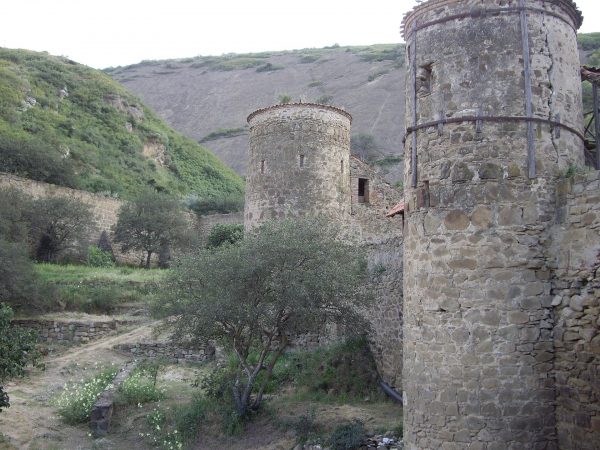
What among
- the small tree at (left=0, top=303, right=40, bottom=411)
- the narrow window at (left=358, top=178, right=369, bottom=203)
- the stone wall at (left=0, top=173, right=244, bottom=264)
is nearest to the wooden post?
the small tree at (left=0, top=303, right=40, bottom=411)

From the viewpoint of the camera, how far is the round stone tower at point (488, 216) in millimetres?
7336

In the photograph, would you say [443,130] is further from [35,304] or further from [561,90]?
[35,304]

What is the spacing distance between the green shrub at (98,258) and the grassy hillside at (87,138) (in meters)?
5.54

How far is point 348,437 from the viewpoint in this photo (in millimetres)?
10406

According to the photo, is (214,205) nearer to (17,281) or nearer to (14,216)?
(14,216)

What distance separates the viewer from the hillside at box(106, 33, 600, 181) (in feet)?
219

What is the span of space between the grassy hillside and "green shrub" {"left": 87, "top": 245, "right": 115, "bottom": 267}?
5536 mm

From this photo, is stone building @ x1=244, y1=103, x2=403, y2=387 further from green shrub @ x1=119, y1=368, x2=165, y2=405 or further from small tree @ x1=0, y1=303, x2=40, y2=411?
small tree @ x1=0, y1=303, x2=40, y2=411

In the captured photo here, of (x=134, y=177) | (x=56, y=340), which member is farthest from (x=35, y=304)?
(x=134, y=177)

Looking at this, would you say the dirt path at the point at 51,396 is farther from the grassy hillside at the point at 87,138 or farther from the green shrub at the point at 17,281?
the grassy hillside at the point at 87,138

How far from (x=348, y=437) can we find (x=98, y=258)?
2315cm

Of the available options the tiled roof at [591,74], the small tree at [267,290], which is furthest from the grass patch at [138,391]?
the tiled roof at [591,74]

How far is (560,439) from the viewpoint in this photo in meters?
7.28

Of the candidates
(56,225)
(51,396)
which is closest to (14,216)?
(56,225)
